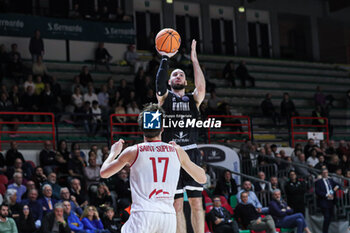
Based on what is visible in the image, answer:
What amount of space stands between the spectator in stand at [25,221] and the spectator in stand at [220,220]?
4.34 metres

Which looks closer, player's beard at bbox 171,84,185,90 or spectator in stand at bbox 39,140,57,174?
player's beard at bbox 171,84,185,90

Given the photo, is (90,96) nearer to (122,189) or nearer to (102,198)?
(122,189)

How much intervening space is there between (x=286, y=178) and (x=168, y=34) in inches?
449

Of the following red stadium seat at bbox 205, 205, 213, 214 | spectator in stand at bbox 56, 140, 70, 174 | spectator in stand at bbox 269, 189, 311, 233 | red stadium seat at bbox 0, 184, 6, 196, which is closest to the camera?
red stadium seat at bbox 0, 184, 6, 196

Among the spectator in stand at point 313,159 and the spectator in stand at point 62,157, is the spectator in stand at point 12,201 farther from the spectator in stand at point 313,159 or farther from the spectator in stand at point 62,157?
the spectator in stand at point 313,159

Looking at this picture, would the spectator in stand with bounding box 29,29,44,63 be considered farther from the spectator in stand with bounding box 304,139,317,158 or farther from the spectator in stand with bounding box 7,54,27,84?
the spectator in stand with bounding box 304,139,317,158

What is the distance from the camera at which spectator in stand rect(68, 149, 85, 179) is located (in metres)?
15.8

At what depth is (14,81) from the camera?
20.2m

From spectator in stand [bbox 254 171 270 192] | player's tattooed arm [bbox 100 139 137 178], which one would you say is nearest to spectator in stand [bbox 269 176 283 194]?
spectator in stand [bbox 254 171 270 192]

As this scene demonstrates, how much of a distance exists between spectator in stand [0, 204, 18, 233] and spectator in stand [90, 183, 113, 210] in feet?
8.19

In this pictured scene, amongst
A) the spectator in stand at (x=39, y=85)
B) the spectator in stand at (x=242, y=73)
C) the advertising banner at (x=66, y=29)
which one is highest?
the advertising banner at (x=66, y=29)

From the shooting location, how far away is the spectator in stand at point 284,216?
16312 mm

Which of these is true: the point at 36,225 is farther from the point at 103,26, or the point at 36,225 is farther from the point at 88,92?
the point at 103,26

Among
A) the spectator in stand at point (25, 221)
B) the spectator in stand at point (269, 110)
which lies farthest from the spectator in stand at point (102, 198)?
the spectator in stand at point (269, 110)
